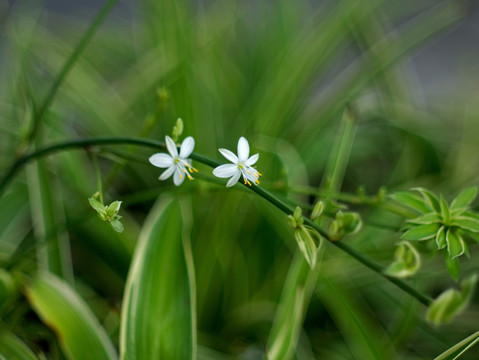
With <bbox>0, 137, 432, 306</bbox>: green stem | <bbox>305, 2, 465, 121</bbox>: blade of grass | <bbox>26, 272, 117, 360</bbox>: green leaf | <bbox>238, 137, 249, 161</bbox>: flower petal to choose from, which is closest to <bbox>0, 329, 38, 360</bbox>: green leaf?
<bbox>26, 272, 117, 360</bbox>: green leaf

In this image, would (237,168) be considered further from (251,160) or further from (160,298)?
(160,298)

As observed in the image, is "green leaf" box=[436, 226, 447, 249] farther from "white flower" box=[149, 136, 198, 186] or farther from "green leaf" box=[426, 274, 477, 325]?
"white flower" box=[149, 136, 198, 186]

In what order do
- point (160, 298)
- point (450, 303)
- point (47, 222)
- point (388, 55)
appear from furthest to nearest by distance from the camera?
point (388, 55) → point (47, 222) → point (160, 298) → point (450, 303)

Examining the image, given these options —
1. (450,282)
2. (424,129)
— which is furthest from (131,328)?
(424,129)

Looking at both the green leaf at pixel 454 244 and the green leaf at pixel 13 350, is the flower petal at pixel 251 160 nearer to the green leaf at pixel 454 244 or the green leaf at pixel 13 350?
the green leaf at pixel 454 244

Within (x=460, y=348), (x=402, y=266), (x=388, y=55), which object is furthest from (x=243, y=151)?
(x=388, y=55)

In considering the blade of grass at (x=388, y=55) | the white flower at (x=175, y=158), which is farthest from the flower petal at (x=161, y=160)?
the blade of grass at (x=388, y=55)
